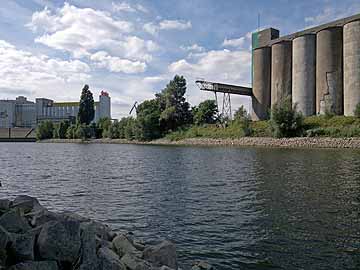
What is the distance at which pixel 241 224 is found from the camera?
41.6 ft

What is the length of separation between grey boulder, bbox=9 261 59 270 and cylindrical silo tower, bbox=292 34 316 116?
78966 mm

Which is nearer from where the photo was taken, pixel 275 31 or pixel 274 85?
pixel 274 85

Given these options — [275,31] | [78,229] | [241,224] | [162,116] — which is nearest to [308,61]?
[275,31]

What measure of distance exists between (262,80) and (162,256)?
88822mm

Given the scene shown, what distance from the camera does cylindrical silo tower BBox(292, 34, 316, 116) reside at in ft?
262

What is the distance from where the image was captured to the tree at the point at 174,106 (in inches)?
4190

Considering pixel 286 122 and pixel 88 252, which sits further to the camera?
pixel 286 122

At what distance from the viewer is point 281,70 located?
87000 millimetres

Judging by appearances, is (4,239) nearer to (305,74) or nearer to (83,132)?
(305,74)

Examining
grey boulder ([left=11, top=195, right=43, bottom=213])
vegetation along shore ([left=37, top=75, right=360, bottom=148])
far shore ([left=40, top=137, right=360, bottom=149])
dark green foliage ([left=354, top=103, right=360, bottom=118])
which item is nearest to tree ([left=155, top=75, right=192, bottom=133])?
vegetation along shore ([left=37, top=75, right=360, bottom=148])

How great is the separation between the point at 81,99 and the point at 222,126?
5911cm

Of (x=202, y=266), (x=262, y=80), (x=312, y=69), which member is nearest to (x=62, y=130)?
(x=262, y=80)

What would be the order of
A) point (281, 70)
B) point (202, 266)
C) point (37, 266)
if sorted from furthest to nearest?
point (281, 70) < point (202, 266) < point (37, 266)

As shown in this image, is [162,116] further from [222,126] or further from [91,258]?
[91,258]
